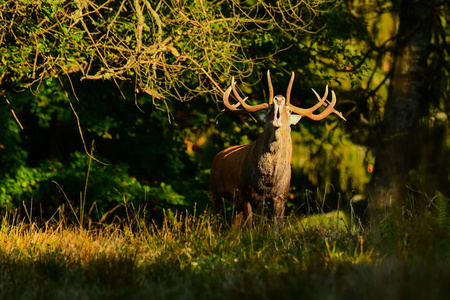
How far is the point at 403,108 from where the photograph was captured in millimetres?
13172

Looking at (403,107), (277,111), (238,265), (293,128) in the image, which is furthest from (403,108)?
(238,265)

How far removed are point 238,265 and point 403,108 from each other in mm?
8129

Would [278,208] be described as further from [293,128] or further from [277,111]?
[293,128]

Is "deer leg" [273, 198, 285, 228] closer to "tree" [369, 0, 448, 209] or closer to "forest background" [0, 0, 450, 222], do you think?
"forest background" [0, 0, 450, 222]

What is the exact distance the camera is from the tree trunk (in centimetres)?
1308

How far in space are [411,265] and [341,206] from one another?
882cm

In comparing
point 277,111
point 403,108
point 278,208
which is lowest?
point 278,208

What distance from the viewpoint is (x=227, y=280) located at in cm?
520

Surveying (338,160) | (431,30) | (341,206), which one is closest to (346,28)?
(431,30)

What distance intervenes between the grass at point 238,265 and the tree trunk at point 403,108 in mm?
6139

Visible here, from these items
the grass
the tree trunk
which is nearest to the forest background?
the tree trunk

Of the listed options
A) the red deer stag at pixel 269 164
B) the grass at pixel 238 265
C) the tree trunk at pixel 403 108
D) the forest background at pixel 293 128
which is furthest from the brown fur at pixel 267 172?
the tree trunk at pixel 403 108

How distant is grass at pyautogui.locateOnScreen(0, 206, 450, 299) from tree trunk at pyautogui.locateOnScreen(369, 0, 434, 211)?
6.14 metres

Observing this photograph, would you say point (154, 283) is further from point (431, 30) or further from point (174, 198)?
point (431, 30)
